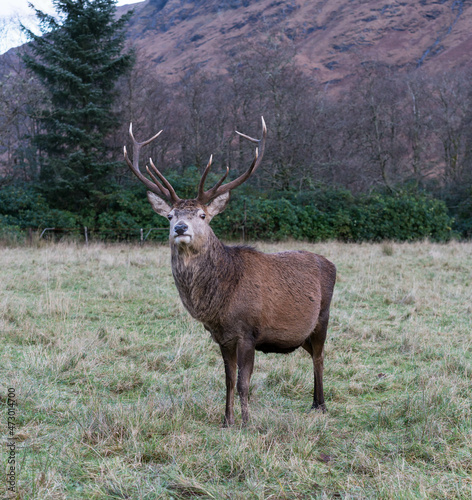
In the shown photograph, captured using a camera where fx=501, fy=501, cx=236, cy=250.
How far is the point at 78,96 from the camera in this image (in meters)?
23.7

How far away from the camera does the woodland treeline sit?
2338 centimetres

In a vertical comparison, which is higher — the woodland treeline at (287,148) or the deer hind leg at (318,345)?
the woodland treeline at (287,148)

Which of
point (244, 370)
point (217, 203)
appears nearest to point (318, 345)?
point (244, 370)

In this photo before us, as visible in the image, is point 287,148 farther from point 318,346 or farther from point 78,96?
point 318,346

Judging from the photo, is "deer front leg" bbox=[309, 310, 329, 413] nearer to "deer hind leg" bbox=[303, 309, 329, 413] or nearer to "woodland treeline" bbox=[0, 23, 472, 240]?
"deer hind leg" bbox=[303, 309, 329, 413]

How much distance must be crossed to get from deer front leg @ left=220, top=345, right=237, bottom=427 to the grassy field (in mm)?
158

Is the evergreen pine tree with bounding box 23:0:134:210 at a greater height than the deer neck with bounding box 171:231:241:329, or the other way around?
the evergreen pine tree with bounding box 23:0:134:210

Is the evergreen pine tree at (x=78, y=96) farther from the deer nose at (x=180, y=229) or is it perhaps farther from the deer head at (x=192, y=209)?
the deer nose at (x=180, y=229)

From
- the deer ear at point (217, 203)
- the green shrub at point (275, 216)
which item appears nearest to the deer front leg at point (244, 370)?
the deer ear at point (217, 203)

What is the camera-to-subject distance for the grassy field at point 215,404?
10.5 feet

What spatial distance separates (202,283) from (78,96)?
2181cm

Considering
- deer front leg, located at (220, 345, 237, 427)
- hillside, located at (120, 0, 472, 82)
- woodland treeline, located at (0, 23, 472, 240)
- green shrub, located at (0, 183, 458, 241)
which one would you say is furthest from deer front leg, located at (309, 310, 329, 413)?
hillside, located at (120, 0, 472, 82)

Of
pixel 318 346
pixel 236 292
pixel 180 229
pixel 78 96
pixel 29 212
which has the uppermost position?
pixel 78 96

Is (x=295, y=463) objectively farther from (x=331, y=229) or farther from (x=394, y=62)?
(x=394, y=62)
